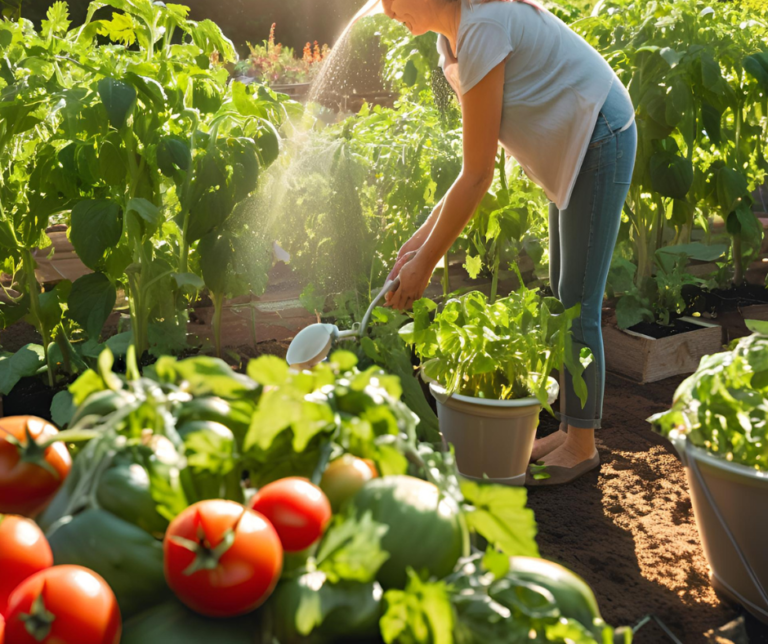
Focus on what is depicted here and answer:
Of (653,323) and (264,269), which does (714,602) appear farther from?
(653,323)

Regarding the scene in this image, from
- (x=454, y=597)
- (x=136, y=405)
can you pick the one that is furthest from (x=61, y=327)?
(x=454, y=597)

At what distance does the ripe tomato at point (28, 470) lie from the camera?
57 centimetres

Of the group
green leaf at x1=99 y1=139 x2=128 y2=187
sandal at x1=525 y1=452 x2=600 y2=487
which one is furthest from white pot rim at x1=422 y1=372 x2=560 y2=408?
green leaf at x1=99 y1=139 x2=128 y2=187

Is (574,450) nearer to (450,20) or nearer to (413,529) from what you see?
(450,20)

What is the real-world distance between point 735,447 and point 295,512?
3.63ft

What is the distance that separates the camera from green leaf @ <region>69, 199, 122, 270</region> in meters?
1.85

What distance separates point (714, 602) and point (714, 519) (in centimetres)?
23

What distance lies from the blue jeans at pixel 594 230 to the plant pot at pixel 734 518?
605 mm

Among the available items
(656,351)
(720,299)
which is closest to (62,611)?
(656,351)

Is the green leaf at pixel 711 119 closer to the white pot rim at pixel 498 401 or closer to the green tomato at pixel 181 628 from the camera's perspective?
the white pot rim at pixel 498 401

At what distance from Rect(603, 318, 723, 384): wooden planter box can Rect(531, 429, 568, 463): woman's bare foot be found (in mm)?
845

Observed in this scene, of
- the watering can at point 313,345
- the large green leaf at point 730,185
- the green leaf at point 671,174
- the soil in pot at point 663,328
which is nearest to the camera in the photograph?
the watering can at point 313,345

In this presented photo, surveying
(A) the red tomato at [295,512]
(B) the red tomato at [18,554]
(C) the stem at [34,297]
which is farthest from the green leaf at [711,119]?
(B) the red tomato at [18,554]

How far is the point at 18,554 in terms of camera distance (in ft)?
1.63
